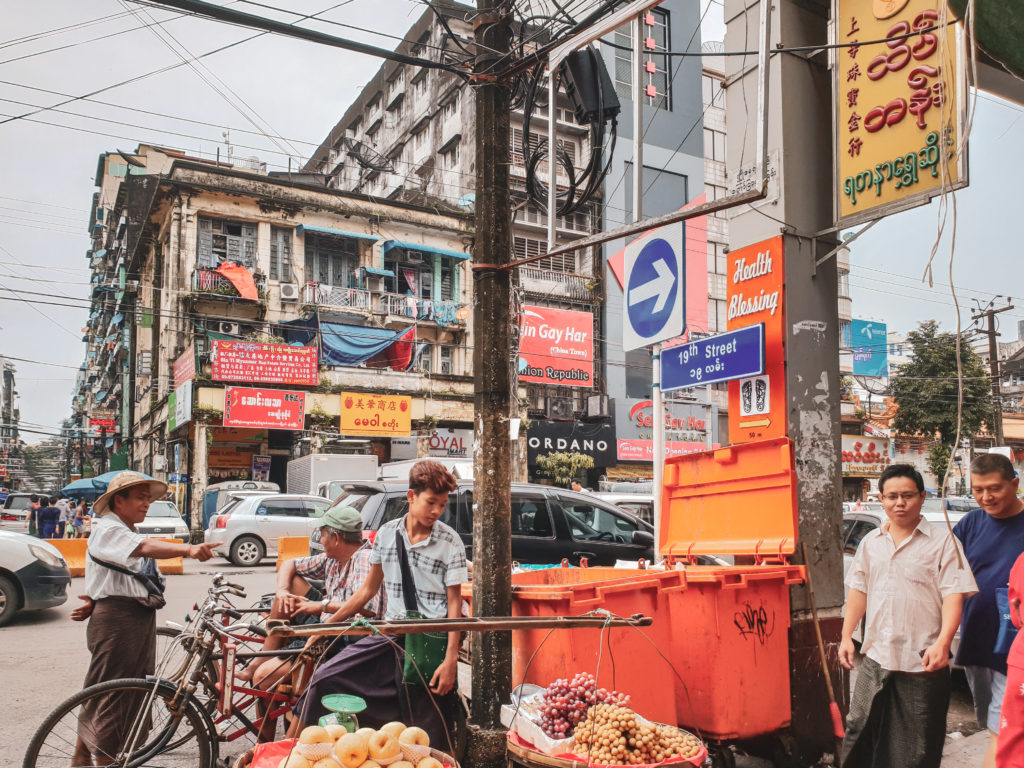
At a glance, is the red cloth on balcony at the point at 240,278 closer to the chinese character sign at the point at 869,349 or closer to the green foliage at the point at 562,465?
the green foliage at the point at 562,465

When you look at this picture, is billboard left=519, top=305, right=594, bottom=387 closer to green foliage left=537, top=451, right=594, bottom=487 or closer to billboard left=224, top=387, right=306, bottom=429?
green foliage left=537, top=451, right=594, bottom=487

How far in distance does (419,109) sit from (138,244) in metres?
17.5

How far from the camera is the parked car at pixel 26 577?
32.8 feet

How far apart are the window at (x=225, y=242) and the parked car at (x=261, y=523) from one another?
13.5m

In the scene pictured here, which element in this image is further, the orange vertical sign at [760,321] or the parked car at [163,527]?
the parked car at [163,527]

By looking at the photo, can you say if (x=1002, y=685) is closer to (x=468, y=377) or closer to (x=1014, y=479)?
(x=1014, y=479)

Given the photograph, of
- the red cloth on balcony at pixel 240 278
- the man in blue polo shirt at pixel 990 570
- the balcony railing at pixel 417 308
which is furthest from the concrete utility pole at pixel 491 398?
the balcony railing at pixel 417 308

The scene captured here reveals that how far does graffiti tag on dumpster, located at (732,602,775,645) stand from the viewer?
16.4ft

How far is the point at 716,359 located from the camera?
6.30m

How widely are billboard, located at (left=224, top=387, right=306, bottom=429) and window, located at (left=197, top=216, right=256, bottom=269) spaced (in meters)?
6.37

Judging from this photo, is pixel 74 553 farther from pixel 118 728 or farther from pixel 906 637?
pixel 906 637

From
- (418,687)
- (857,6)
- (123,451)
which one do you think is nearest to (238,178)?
(123,451)

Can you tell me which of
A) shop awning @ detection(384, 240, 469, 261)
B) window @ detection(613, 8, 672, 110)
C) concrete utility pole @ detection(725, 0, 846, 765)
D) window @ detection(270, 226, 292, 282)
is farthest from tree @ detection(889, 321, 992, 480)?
concrete utility pole @ detection(725, 0, 846, 765)

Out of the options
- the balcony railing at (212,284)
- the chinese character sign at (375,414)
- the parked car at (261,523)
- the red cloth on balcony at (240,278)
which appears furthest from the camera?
the red cloth on balcony at (240,278)
